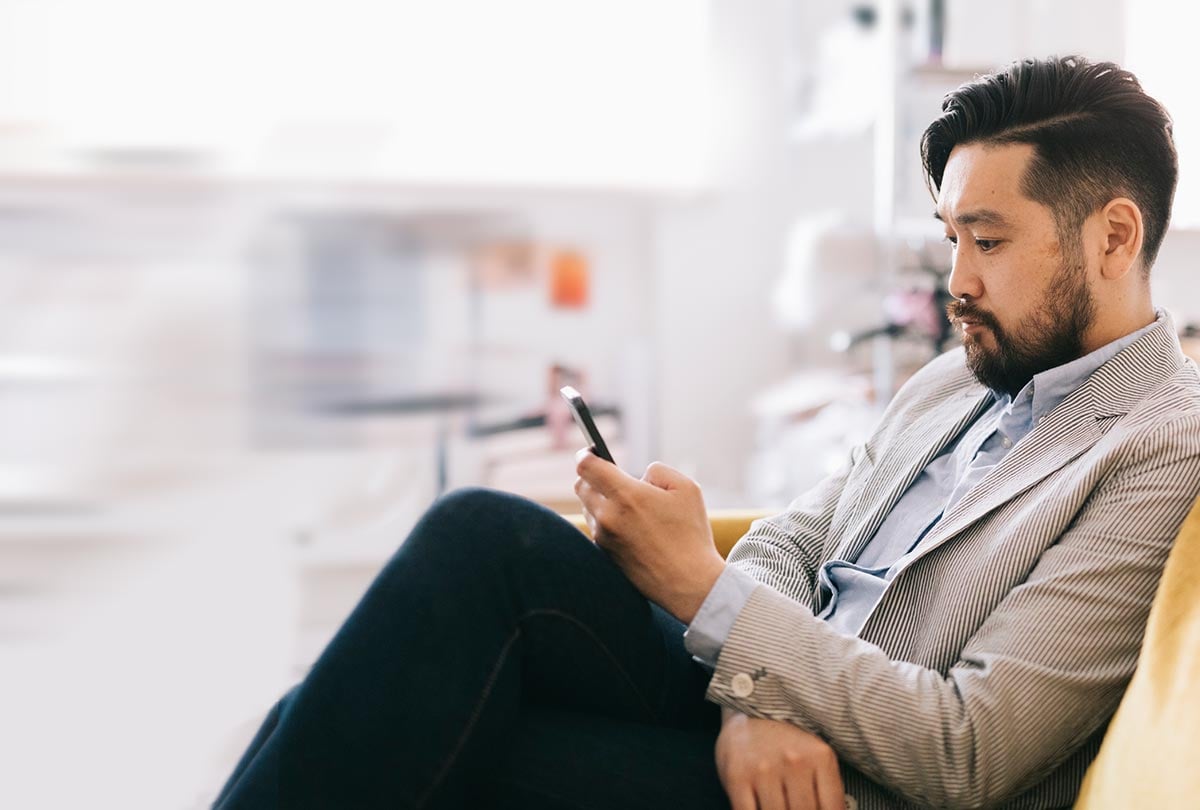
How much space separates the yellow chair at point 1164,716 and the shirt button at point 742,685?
0.24 m

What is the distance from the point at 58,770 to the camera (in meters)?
1.70

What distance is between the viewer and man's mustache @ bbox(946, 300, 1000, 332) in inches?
41.1

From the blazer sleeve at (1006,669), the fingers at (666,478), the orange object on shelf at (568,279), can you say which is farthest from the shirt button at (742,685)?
the orange object on shelf at (568,279)

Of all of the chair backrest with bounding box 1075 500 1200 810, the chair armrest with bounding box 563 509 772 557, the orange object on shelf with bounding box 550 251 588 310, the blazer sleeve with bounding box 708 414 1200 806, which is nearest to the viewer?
the chair backrest with bounding box 1075 500 1200 810

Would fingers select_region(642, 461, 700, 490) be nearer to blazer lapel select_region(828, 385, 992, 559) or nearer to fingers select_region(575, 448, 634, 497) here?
fingers select_region(575, 448, 634, 497)

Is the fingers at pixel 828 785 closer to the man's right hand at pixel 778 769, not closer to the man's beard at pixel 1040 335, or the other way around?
the man's right hand at pixel 778 769

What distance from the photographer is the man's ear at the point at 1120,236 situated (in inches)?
39.0

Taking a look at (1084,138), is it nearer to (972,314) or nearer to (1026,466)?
(972,314)

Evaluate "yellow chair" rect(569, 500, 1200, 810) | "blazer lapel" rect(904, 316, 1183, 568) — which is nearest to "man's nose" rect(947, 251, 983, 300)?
"blazer lapel" rect(904, 316, 1183, 568)

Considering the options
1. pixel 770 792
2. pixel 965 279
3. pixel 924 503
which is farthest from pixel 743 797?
pixel 965 279

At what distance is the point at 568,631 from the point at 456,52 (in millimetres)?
2321

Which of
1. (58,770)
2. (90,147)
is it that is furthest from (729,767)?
(90,147)

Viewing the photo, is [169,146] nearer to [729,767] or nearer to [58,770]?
[58,770]

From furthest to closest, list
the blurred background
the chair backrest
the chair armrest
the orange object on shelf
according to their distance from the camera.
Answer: the orange object on shelf < the blurred background < the chair armrest < the chair backrest
